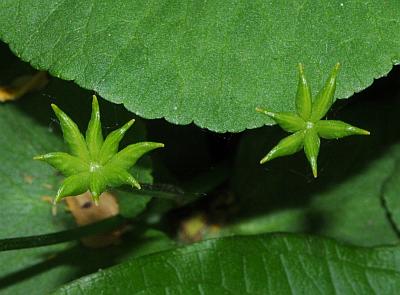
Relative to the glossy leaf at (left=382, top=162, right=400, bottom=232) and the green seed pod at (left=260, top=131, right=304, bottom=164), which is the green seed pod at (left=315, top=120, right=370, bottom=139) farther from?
the glossy leaf at (left=382, top=162, right=400, bottom=232)

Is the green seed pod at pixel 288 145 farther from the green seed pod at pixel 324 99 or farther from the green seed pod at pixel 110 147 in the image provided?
the green seed pod at pixel 110 147

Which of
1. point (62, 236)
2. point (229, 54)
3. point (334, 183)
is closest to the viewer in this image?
point (229, 54)

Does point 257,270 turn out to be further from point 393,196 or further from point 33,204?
point 33,204

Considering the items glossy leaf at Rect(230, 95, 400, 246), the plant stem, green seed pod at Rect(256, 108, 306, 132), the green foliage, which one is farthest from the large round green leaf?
glossy leaf at Rect(230, 95, 400, 246)

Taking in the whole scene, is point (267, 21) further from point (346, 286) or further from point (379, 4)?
point (346, 286)

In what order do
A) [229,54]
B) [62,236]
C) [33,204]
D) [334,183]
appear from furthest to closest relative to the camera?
1. [334,183]
2. [33,204]
3. [62,236]
4. [229,54]

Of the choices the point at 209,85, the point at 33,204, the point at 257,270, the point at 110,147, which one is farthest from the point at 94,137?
the point at 33,204

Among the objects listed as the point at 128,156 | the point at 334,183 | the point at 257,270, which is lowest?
the point at 257,270
